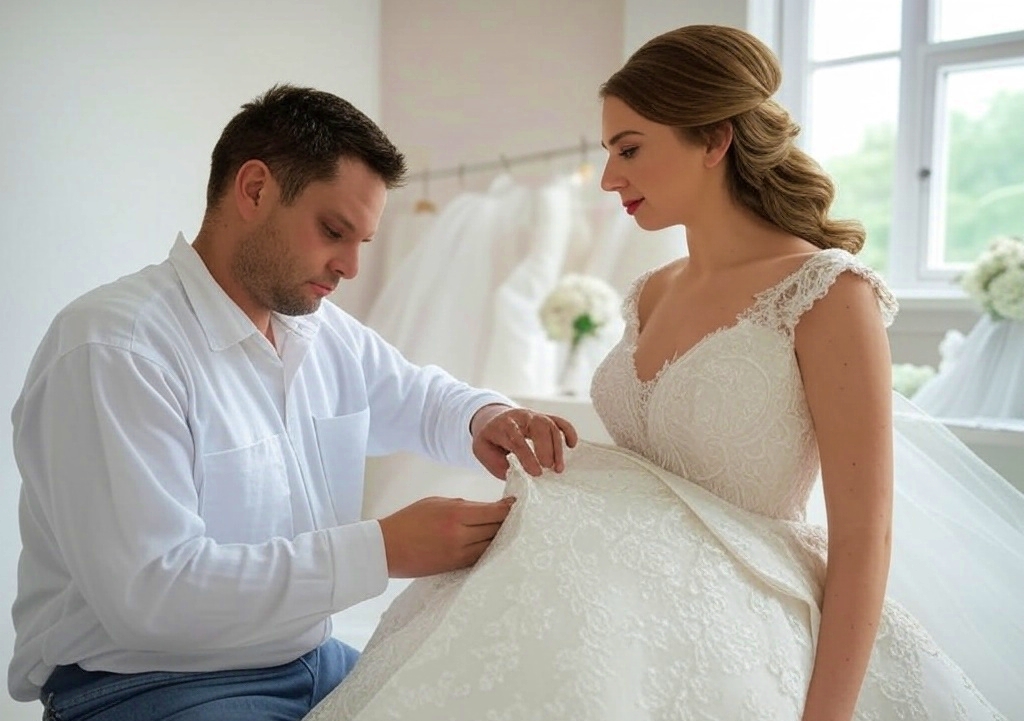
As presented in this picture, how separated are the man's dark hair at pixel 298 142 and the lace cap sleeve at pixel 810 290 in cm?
61

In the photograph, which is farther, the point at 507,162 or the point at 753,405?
the point at 507,162

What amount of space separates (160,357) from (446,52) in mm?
2644

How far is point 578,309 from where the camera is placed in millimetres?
3008

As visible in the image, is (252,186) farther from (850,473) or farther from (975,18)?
(975,18)

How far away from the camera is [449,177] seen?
3.77 meters

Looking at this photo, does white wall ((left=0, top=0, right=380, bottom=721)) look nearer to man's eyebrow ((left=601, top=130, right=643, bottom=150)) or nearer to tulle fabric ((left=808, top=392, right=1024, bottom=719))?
man's eyebrow ((left=601, top=130, right=643, bottom=150))

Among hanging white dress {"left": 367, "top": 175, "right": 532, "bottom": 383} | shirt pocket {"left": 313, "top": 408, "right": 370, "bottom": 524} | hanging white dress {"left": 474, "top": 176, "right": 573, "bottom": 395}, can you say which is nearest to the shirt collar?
shirt pocket {"left": 313, "top": 408, "right": 370, "bottom": 524}

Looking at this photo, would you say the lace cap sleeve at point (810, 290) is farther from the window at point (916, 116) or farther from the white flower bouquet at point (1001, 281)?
the window at point (916, 116)

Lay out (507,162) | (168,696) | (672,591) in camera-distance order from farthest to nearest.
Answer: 1. (507,162)
2. (168,696)
3. (672,591)

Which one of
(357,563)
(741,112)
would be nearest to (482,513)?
(357,563)

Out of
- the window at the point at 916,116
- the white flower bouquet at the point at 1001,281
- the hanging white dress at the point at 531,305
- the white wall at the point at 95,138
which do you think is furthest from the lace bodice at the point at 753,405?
the window at the point at 916,116

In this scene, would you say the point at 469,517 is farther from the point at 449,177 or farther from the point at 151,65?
the point at 449,177

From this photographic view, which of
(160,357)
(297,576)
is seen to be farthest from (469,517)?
(160,357)

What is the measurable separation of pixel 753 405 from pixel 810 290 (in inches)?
6.8
